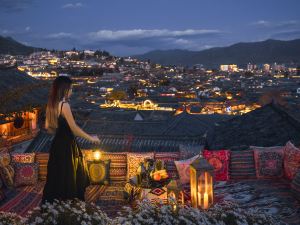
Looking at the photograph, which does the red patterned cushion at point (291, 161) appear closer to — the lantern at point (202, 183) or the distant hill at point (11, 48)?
the lantern at point (202, 183)

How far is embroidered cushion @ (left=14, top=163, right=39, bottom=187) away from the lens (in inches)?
298

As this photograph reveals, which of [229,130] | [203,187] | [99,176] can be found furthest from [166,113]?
[203,187]

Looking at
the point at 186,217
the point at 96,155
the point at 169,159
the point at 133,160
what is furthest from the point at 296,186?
the point at 96,155

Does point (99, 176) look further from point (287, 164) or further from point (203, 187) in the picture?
point (287, 164)

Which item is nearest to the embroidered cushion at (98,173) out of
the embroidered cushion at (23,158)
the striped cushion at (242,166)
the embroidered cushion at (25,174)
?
the embroidered cushion at (25,174)

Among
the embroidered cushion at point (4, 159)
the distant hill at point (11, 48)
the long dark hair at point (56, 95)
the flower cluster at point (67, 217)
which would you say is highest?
the distant hill at point (11, 48)

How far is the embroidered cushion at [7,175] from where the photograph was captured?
291 inches

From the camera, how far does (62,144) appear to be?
4641 millimetres

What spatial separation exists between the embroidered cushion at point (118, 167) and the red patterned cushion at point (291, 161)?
2675 mm

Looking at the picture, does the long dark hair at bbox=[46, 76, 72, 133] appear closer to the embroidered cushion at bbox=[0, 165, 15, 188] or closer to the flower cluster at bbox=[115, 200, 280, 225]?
the flower cluster at bbox=[115, 200, 280, 225]

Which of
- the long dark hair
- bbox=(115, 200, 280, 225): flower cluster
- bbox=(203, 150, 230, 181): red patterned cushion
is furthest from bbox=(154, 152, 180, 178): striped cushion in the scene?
bbox=(115, 200, 280, 225): flower cluster

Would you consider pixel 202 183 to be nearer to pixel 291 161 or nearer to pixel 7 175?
pixel 291 161

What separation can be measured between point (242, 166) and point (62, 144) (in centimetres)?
386

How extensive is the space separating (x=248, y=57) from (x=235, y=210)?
485 feet
